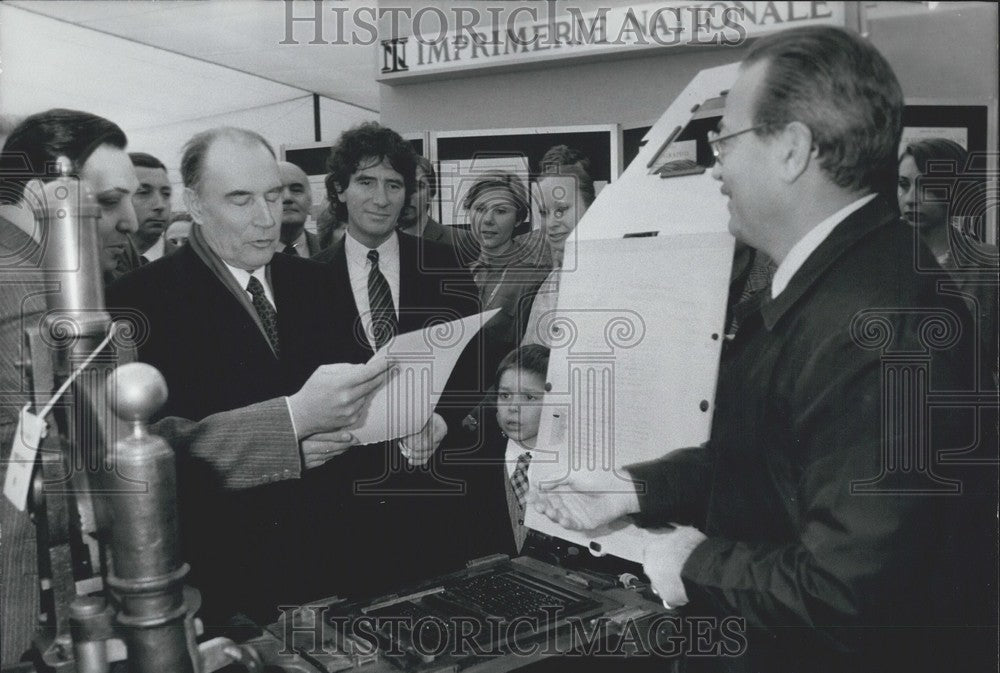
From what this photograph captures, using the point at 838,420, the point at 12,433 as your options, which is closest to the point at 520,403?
the point at 838,420

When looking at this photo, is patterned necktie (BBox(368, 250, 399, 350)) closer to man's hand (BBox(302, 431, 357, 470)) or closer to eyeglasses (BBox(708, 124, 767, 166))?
man's hand (BBox(302, 431, 357, 470))

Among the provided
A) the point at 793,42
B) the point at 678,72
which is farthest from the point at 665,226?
the point at 793,42

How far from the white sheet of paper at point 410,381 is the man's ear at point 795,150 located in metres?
0.79

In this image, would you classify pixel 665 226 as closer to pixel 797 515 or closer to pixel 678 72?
pixel 678 72

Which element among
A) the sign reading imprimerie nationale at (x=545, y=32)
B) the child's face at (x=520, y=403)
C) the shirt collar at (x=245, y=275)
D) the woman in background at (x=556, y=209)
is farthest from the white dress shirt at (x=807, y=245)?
the shirt collar at (x=245, y=275)

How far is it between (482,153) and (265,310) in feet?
1.92

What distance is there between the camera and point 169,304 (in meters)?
1.66

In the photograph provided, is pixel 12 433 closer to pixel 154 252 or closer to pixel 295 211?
pixel 154 252

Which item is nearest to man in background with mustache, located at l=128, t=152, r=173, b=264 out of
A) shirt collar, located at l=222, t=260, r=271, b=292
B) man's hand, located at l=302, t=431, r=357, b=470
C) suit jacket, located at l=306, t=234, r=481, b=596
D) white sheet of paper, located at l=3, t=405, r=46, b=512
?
shirt collar, located at l=222, t=260, r=271, b=292

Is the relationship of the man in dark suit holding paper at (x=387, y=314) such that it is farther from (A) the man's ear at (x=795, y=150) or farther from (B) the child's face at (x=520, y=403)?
(A) the man's ear at (x=795, y=150)

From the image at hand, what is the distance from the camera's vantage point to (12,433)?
1.47 meters

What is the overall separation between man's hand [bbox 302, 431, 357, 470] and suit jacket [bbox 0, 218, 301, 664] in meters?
0.05

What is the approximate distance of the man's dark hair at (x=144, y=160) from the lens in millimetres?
1651

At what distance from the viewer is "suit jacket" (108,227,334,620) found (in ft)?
5.36
